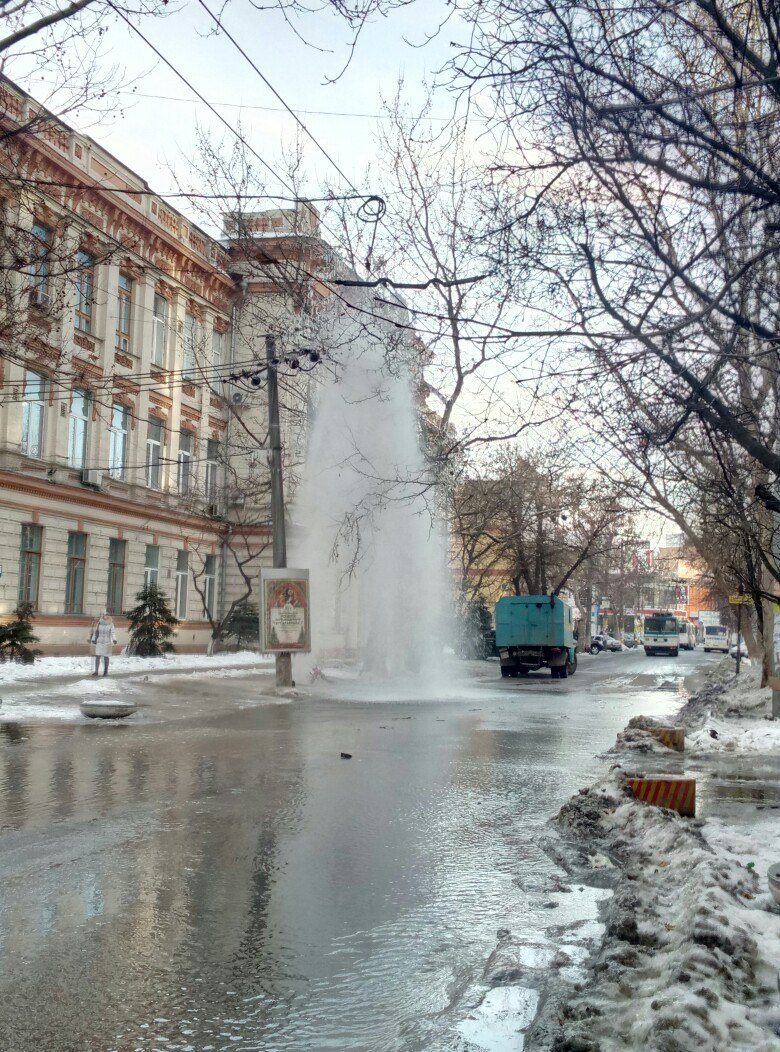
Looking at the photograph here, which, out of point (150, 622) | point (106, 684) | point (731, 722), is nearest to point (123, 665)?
point (150, 622)

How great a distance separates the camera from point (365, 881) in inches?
236

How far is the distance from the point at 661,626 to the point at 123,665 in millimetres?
47488

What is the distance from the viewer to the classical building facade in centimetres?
2712

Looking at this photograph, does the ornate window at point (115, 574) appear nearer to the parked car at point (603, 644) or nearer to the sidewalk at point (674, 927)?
the sidewalk at point (674, 927)

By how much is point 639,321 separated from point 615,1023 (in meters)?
5.66

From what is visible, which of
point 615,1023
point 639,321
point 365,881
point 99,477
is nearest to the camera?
point 615,1023

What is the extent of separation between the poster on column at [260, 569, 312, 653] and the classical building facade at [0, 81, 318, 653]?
5.88 metres

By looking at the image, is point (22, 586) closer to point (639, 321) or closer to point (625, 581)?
point (639, 321)

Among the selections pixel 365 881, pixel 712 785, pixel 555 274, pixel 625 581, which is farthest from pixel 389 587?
pixel 625 581

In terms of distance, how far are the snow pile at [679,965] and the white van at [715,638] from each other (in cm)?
8443

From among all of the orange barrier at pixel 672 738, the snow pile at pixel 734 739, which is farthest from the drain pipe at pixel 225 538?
the orange barrier at pixel 672 738

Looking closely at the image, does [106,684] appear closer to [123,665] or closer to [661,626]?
[123,665]

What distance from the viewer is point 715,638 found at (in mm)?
87062

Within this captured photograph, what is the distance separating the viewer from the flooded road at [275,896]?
152 inches
